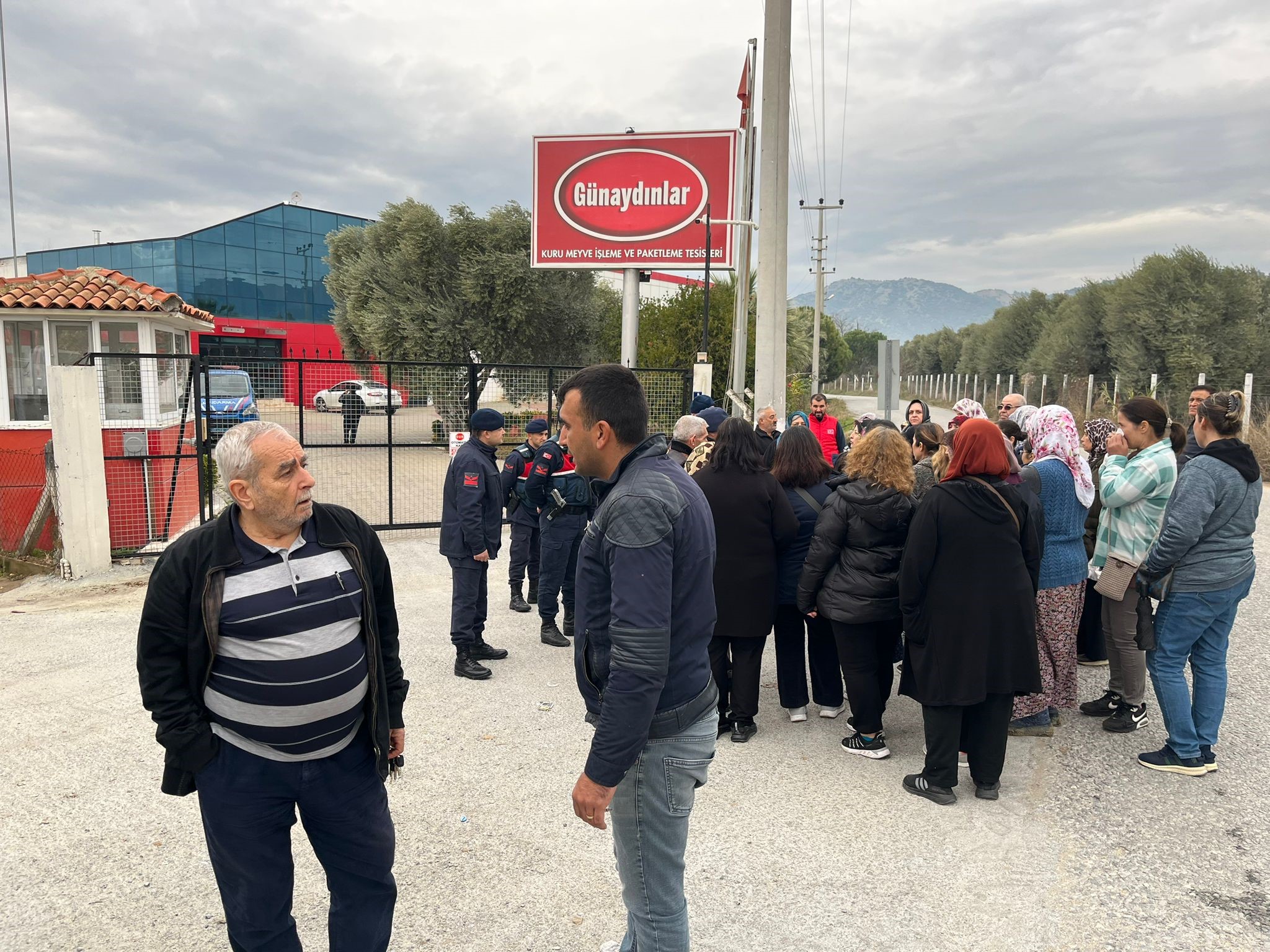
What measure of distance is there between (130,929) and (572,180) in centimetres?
1436

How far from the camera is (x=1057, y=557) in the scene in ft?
15.6

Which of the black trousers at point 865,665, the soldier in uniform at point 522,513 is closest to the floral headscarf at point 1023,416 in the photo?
the black trousers at point 865,665

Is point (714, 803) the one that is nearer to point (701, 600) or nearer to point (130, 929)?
point (701, 600)

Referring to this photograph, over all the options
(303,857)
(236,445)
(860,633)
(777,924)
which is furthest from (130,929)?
(860,633)

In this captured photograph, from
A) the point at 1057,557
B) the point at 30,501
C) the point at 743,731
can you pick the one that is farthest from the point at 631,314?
the point at 743,731

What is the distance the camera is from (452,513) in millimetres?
5820

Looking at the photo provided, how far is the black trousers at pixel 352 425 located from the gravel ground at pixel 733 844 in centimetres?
656

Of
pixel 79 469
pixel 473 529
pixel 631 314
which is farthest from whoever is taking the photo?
pixel 631 314

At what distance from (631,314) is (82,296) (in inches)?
352

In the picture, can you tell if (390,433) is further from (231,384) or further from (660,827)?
(660,827)

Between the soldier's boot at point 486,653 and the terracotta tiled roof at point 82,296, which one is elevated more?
the terracotta tiled roof at point 82,296

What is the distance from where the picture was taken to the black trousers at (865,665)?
14.8 ft

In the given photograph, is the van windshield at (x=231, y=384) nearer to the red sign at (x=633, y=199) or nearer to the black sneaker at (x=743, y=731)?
the red sign at (x=633, y=199)

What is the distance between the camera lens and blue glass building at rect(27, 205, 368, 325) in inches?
1531
